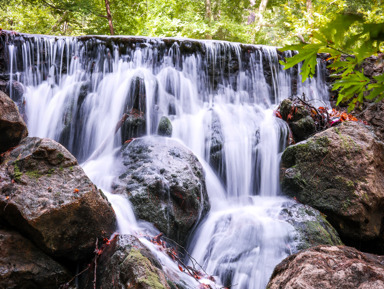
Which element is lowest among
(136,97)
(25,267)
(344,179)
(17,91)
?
(25,267)

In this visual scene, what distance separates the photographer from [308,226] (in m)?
3.86

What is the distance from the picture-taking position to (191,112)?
6.59 metres

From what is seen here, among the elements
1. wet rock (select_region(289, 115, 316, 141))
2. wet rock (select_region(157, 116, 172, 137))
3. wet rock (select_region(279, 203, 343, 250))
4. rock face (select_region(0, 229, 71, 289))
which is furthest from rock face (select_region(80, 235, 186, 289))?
wet rock (select_region(289, 115, 316, 141))

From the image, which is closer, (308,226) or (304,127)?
(308,226)

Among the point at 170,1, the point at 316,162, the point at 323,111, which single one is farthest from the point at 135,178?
the point at 170,1

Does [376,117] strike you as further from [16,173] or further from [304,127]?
[16,173]

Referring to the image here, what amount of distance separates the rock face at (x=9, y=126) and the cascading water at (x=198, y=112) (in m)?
1.16

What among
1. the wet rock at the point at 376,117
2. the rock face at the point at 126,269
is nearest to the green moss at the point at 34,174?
the rock face at the point at 126,269

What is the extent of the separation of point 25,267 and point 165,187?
1.81 meters

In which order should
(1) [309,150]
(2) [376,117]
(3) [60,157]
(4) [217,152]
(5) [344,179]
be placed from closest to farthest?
1. (3) [60,157]
2. (5) [344,179]
3. (1) [309,150]
4. (4) [217,152]
5. (2) [376,117]

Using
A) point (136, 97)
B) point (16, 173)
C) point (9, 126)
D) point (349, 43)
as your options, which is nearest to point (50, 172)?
point (16, 173)

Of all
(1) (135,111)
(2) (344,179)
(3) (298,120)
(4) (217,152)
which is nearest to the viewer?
(2) (344,179)

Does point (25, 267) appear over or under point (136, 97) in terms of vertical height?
under

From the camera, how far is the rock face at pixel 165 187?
3764 mm
